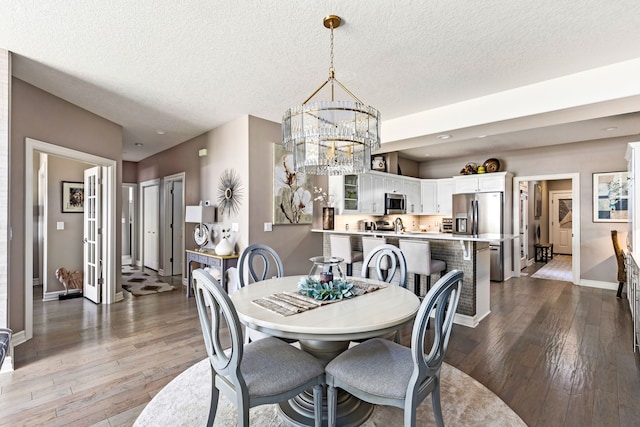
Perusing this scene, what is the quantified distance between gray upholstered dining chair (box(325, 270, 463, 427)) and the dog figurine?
185 inches

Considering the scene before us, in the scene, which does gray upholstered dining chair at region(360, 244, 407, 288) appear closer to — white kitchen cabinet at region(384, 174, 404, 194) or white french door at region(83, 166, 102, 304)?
white kitchen cabinet at region(384, 174, 404, 194)

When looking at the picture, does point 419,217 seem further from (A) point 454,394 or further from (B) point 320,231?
(A) point 454,394

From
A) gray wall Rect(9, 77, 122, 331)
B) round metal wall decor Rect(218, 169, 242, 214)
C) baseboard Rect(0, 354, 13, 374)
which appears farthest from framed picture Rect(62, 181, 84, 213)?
baseboard Rect(0, 354, 13, 374)

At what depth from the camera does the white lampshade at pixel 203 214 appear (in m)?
4.66

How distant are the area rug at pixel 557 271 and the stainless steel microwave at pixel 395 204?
2911 millimetres

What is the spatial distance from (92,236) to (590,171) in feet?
26.4

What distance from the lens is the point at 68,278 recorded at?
4625 millimetres

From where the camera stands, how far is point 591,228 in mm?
5453

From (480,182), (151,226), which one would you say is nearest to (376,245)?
(480,182)

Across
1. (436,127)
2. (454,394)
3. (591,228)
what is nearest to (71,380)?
(454,394)

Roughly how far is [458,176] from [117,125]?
20.3 ft

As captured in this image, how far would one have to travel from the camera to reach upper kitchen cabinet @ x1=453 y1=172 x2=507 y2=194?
6090 mm

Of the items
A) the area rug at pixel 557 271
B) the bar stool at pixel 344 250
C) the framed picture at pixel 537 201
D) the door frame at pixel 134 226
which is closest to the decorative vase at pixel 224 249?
the bar stool at pixel 344 250

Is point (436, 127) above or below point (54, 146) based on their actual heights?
above
